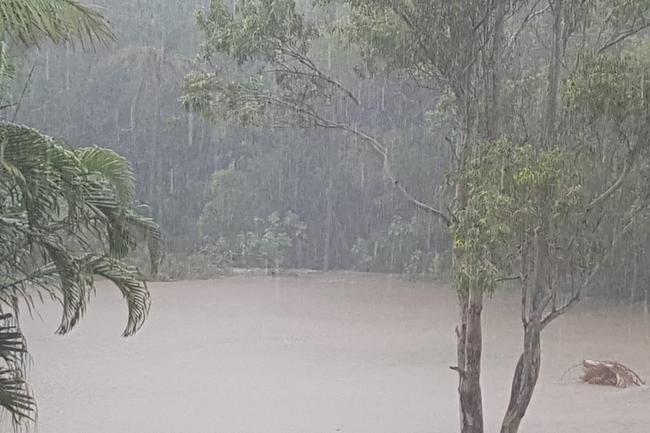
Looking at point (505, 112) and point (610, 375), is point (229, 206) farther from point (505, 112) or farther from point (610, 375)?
point (505, 112)

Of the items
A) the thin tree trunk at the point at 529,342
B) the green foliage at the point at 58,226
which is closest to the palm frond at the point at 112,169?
the green foliage at the point at 58,226

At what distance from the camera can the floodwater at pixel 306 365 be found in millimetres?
8875

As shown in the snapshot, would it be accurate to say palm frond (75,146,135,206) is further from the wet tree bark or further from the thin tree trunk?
the wet tree bark

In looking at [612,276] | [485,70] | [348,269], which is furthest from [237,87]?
[348,269]

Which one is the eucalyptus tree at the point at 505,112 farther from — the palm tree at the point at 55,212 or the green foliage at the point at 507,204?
the palm tree at the point at 55,212

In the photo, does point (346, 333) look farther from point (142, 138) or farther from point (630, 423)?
point (142, 138)

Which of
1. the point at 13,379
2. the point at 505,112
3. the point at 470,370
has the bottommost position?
the point at 470,370

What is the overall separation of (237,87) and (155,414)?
10.7 ft

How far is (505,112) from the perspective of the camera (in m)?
6.82

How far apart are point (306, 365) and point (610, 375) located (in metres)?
3.35

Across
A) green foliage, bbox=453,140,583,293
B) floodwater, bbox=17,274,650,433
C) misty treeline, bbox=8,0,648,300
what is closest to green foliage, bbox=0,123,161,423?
green foliage, bbox=453,140,583,293

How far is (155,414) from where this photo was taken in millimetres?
9133

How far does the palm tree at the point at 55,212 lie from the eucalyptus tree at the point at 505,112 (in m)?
1.78

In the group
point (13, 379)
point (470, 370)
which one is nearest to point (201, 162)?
point (470, 370)
